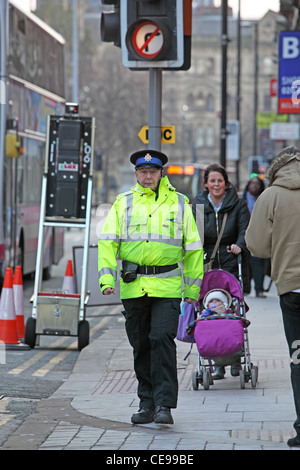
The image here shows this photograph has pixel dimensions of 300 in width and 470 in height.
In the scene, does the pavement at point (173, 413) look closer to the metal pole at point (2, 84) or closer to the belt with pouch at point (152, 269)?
the belt with pouch at point (152, 269)

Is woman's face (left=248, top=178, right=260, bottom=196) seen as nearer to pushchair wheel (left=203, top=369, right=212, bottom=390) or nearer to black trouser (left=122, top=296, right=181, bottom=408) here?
pushchair wheel (left=203, top=369, right=212, bottom=390)

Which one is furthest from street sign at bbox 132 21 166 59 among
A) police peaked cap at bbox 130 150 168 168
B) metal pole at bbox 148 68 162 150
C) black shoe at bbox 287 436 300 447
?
black shoe at bbox 287 436 300 447

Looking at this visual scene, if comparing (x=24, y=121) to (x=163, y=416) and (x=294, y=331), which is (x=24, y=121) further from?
(x=294, y=331)

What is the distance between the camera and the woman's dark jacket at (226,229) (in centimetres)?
930

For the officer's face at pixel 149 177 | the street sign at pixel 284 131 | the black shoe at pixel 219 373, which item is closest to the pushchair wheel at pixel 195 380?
the black shoe at pixel 219 373

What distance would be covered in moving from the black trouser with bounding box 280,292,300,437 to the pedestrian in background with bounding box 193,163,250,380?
253 centimetres

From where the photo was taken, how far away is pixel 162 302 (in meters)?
7.41

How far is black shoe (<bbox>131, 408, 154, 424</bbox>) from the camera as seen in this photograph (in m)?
7.41

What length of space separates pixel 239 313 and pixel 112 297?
5556 mm

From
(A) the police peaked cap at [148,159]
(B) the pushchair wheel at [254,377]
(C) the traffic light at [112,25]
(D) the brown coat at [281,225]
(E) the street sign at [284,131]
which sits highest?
(E) the street sign at [284,131]

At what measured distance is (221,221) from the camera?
9320 mm

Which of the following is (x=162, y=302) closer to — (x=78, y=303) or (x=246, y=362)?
(x=246, y=362)

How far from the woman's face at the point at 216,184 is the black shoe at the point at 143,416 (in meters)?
2.39
